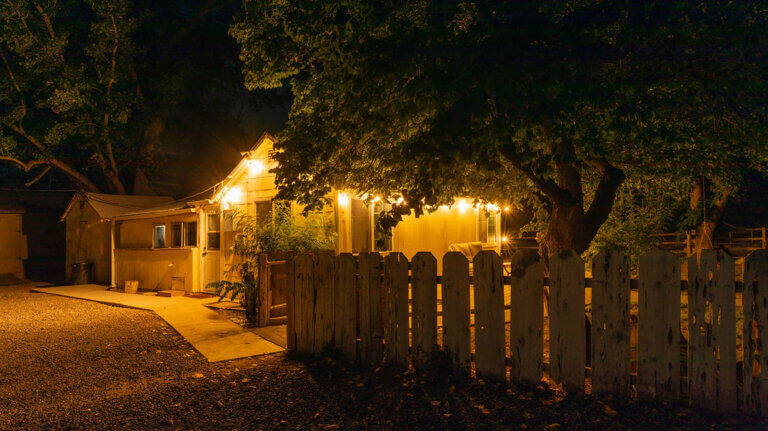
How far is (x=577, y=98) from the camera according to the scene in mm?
4793

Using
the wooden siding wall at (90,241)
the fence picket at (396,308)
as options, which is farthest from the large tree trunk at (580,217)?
Result: the wooden siding wall at (90,241)

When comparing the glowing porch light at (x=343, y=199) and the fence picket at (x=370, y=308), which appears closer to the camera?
the fence picket at (x=370, y=308)

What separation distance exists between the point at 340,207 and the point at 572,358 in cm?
724

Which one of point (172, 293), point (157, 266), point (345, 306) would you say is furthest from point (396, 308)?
point (157, 266)

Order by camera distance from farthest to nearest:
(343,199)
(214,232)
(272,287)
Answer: (214,232) → (343,199) → (272,287)

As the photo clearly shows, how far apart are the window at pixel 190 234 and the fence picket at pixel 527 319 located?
11.8m

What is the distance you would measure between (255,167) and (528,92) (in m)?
9.38

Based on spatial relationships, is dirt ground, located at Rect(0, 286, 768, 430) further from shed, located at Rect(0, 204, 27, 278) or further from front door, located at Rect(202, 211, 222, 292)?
shed, located at Rect(0, 204, 27, 278)

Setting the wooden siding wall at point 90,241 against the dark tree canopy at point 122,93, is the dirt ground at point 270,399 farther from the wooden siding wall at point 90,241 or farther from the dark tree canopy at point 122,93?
the dark tree canopy at point 122,93

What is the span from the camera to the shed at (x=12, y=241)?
835 inches

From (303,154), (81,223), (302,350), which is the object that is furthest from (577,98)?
(81,223)

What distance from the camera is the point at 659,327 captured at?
4402mm

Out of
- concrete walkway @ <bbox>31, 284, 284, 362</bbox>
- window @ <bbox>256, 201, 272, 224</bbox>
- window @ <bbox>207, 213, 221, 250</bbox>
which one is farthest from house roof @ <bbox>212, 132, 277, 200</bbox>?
concrete walkway @ <bbox>31, 284, 284, 362</bbox>

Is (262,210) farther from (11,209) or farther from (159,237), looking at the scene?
(11,209)
